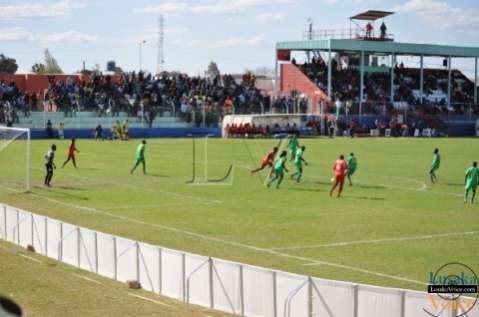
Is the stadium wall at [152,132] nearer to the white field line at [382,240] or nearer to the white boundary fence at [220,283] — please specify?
the white field line at [382,240]

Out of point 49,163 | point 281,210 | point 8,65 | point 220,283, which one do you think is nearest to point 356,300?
point 220,283

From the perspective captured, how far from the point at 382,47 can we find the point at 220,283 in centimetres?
7398

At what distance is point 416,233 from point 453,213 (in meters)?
4.57

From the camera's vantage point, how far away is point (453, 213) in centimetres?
2833

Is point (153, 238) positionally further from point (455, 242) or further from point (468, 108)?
point (468, 108)

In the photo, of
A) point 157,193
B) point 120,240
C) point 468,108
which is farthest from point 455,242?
point 468,108

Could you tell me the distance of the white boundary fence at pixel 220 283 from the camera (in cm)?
1213

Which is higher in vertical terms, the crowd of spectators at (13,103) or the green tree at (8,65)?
the green tree at (8,65)

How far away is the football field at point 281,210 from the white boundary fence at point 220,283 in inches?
128

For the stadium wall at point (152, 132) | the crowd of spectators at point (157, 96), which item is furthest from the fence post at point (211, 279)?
the crowd of spectators at point (157, 96)

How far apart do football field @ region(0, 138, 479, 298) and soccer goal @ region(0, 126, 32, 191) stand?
0.14m

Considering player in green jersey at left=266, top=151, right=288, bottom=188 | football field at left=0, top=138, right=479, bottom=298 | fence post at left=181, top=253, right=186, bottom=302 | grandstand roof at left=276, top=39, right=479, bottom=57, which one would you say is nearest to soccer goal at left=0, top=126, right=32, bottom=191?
football field at left=0, top=138, right=479, bottom=298

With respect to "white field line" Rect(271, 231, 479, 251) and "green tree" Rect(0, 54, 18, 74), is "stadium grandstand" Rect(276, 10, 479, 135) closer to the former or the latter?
"white field line" Rect(271, 231, 479, 251)

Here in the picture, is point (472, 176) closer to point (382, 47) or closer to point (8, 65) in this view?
point (382, 47)
